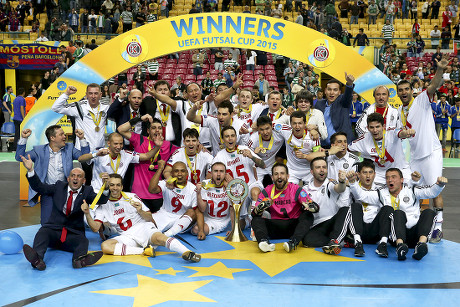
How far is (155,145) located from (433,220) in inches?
161

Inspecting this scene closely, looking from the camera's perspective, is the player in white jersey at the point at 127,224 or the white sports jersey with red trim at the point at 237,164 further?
the white sports jersey with red trim at the point at 237,164

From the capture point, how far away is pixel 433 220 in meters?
7.11

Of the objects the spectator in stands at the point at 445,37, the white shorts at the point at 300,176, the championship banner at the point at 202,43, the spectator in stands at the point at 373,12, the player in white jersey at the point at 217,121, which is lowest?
the white shorts at the point at 300,176

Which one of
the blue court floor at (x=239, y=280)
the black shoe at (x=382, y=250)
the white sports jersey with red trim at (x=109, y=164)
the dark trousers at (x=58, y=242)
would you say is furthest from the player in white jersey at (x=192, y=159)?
the black shoe at (x=382, y=250)

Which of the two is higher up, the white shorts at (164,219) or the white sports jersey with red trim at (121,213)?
the white sports jersey with red trim at (121,213)

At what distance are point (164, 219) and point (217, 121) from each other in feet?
6.40

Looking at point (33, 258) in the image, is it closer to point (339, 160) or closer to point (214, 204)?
point (214, 204)

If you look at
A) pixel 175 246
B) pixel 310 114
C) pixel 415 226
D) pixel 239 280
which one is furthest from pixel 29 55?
pixel 415 226

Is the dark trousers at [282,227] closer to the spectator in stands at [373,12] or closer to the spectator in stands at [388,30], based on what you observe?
the spectator in stands at [388,30]

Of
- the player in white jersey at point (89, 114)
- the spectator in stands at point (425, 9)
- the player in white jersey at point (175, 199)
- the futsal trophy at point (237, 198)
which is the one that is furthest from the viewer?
the spectator in stands at point (425, 9)

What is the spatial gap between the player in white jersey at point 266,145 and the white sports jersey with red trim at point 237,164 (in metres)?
0.18

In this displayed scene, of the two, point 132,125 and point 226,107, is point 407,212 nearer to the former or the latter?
point 226,107

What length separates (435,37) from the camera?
2319cm

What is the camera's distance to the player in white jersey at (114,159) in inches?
318
